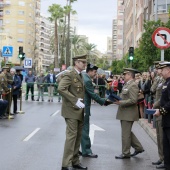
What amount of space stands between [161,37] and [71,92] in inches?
290

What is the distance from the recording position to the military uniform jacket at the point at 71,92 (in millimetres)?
8102

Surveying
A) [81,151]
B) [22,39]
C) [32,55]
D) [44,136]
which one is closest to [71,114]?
[81,151]

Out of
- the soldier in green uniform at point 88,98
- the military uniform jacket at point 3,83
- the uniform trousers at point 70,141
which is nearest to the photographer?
the uniform trousers at point 70,141

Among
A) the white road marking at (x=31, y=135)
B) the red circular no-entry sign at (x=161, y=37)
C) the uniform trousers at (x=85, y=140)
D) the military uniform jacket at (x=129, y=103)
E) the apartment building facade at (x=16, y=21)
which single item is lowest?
the white road marking at (x=31, y=135)

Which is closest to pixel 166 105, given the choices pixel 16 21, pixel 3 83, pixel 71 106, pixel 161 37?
pixel 71 106

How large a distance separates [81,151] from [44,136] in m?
2.62

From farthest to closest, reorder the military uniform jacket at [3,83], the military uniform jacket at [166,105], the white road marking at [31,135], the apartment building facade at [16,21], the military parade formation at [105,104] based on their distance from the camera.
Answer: the apartment building facade at [16,21] < the military uniform jacket at [3,83] < the white road marking at [31,135] < the military parade formation at [105,104] < the military uniform jacket at [166,105]

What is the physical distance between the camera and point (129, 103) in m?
9.59

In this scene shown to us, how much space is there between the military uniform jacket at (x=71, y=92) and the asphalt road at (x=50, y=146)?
1.14 metres

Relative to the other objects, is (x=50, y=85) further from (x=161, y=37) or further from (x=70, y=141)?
(x=70, y=141)

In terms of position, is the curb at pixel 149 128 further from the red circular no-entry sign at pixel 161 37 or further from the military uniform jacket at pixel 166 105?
the military uniform jacket at pixel 166 105

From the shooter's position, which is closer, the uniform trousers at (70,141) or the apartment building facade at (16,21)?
the uniform trousers at (70,141)

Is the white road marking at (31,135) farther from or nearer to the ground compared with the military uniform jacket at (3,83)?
nearer to the ground

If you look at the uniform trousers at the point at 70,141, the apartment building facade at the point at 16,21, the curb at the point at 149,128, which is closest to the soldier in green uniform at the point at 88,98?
the uniform trousers at the point at 70,141
